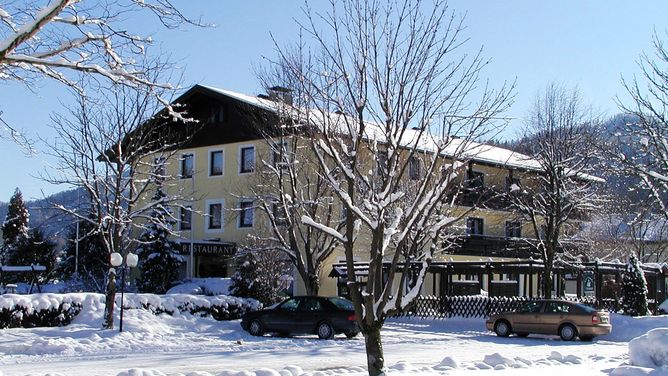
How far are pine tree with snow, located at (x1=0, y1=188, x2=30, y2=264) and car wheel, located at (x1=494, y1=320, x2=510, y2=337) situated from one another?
131 ft

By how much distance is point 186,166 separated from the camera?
48719 millimetres

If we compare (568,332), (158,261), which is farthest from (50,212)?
(568,332)

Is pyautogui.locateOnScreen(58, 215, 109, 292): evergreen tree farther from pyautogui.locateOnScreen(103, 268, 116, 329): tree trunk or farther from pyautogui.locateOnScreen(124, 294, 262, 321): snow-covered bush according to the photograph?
pyautogui.locateOnScreen(103, 268, 116, 329): tree trunk

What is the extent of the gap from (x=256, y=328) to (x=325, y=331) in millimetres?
2504

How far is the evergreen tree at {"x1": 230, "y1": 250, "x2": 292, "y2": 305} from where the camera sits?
33750 mm

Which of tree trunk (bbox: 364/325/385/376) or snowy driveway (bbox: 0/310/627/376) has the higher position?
tree trunk (bbox: 364/325/385/376)

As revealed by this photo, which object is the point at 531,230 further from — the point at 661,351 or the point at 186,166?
the point at 661,351

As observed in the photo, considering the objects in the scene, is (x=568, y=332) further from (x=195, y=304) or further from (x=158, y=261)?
(x=158, y=261)

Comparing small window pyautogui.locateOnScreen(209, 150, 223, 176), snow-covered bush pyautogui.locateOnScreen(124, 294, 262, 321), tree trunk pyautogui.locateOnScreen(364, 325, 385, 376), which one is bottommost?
snow-covered bush pyautogui.locateOnScreen(124, 294, 262, 321)

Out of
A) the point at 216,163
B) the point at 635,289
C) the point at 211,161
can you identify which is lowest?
the point at 635,289

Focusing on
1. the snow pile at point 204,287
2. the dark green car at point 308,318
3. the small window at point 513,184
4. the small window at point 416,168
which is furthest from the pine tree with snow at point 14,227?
the small window at point 416,168

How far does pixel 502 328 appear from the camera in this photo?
29.1 m

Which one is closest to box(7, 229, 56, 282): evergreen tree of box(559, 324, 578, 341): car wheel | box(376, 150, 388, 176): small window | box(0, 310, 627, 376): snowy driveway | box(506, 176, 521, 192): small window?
box(0, 310, 627, 376): snowy driveway

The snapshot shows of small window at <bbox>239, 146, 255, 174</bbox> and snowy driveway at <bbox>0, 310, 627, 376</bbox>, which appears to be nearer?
snowy driveway at <bbox>0, 310, 627, 376</bbox>
